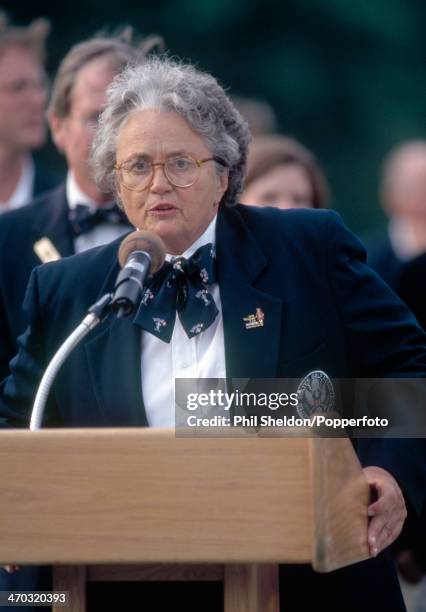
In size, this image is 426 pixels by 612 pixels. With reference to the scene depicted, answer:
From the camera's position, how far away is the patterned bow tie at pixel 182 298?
3158 mm

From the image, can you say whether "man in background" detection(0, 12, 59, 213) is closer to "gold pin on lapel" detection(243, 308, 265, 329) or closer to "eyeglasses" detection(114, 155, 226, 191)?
"eyeglasses" detection(114, 155, 226, 191)

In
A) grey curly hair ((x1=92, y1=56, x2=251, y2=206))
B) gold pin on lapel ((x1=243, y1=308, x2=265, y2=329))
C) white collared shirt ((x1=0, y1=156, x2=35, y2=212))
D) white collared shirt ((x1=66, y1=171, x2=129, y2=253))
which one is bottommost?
gold pin on lapel ((x1=243, y1=308, x2=265, y2=329))

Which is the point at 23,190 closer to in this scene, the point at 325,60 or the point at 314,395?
the point at 314,395

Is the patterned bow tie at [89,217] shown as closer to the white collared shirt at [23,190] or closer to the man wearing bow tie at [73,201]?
the man wearing bow tie at [73,201]

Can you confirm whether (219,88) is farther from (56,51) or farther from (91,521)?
(56,51)

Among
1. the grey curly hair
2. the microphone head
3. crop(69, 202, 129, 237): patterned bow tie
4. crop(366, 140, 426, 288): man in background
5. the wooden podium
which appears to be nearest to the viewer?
the wooden podium

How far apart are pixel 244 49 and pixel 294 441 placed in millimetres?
7713

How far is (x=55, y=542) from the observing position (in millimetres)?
2441

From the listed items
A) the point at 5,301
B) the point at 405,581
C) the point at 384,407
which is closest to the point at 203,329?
the point at 384,407

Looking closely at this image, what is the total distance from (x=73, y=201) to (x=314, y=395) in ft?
6.48

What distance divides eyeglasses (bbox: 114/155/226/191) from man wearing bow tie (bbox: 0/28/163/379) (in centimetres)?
111

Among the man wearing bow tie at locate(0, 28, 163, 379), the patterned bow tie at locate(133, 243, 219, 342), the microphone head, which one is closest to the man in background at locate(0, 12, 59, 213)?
the man wearing bow tie at locate(0, 28, 163, 379)

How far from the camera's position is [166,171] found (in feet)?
10.5

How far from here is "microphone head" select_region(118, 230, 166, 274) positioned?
2.87 m
